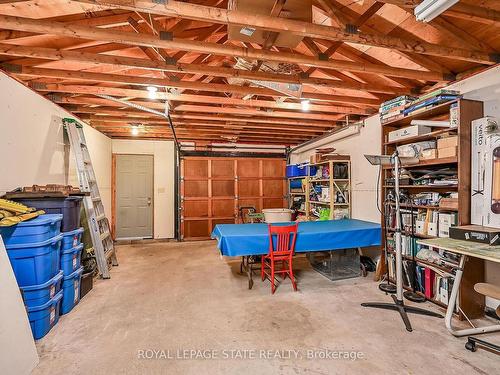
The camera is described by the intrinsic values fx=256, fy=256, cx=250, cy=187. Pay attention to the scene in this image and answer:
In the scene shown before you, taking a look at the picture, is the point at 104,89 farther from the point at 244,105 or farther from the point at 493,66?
the point at 493,66

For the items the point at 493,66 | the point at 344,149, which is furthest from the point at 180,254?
the point at 493,66

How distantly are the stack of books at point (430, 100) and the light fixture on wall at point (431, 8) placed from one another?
5.12ft

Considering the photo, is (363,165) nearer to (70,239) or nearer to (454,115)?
(454,115)

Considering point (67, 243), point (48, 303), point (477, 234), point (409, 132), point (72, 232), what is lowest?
point (48, 303)

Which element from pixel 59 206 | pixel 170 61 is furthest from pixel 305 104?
pixel 59 206

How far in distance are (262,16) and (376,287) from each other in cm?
363

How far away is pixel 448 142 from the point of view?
291 centimetres

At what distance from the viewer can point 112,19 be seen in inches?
97.9

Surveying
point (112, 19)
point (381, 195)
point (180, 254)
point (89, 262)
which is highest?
point (112, 19)

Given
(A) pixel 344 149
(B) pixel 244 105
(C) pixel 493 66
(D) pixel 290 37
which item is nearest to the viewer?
(D) pixel 290 37

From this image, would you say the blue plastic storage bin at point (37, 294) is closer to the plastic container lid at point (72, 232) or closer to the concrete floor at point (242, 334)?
the concrete floor at point (242, 334)

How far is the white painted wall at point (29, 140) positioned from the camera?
9.20 ft

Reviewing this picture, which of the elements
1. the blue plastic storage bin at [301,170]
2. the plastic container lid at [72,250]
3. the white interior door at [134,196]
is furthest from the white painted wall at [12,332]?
the blue plastic storage bin at [301,170]

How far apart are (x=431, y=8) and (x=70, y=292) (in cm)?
423
